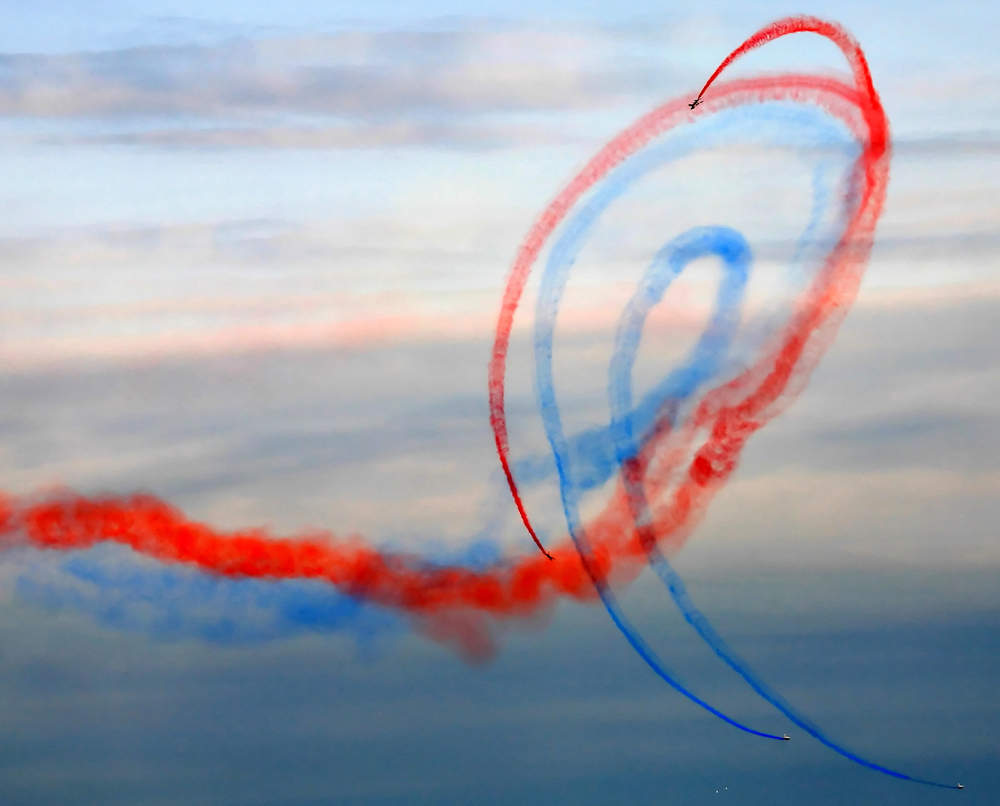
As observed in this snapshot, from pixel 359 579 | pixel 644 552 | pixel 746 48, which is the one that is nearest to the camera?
pixel 746 48

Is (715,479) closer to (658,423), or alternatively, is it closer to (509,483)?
(658,423)

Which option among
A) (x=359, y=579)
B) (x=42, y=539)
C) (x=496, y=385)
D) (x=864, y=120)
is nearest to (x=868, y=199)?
(x=864, y=120)

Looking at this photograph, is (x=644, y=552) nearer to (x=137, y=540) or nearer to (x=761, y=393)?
(x=761, y=393)

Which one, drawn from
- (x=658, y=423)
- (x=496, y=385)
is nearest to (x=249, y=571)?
(x=496, y=385)

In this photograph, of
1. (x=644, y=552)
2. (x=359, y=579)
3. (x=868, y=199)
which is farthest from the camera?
(x=359, y=579)

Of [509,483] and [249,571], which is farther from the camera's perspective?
[249,571]

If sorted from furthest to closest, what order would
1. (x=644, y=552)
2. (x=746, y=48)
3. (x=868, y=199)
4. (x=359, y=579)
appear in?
(x=359, y=579) < (x=644, y=552) < (x=868, y=199) < (x=746, y=48)

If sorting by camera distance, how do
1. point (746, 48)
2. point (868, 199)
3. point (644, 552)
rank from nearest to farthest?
point (746, 48), point (868, 199), point (644, 552)

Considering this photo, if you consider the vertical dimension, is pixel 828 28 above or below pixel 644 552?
above

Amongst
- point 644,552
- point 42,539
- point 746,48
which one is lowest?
point 644,552
